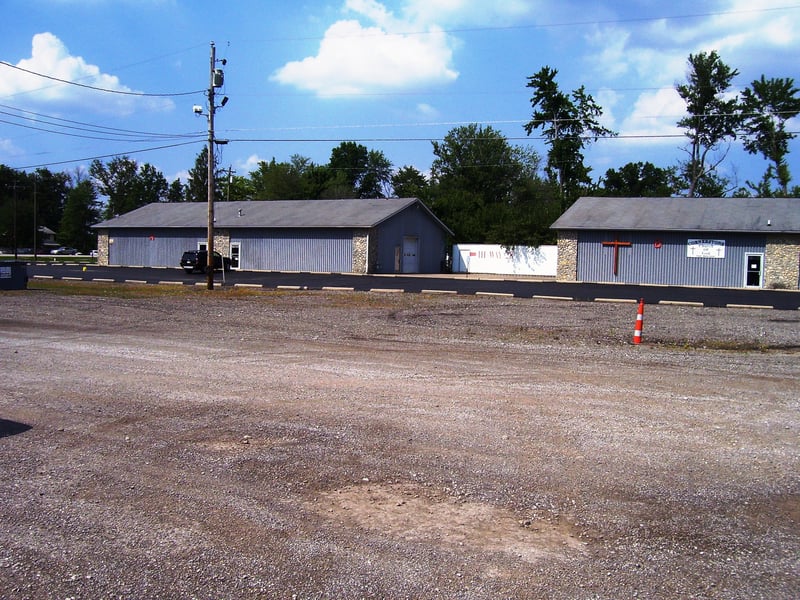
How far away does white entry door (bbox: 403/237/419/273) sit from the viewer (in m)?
52.7

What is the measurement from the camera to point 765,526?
213 inches

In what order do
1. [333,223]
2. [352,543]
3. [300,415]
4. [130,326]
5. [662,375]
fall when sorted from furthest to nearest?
[333,223], [130,326], [662,375], [300,415], [352,543]

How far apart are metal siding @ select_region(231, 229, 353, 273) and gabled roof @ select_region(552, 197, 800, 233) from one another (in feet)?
45.9

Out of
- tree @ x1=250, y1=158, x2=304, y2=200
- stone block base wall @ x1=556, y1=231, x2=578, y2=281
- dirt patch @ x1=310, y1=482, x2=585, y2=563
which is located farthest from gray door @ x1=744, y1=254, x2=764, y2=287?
tree @ x1=250, y1=158, x2=304, y2=200

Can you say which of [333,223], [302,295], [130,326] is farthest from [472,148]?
[130,326]

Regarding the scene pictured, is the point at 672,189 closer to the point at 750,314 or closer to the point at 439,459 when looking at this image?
the point at 750,314

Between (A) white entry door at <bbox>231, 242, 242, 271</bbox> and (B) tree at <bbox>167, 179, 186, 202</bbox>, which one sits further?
(B) tree at <bbox>167, 179, 186, 202</bbox>

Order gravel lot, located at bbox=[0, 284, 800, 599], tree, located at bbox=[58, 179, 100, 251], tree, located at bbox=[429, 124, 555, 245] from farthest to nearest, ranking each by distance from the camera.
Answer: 1. tree, located at bbox=[58, 179, 100, 251]
2. tree, located at bbox=[429, 124, 555, 245]
3. gravel lot, located at bbox=[0, 284, 800, 599]

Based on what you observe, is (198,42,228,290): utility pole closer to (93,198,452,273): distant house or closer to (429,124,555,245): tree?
(93,198,452,273): distant house

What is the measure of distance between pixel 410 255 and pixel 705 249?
2024cm

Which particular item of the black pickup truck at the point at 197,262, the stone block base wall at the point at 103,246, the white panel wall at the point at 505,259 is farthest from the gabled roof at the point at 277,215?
the black pickup truck at the point at 197,262

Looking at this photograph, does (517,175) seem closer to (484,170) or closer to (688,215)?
(484,170)

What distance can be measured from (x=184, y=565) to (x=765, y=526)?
4100 millimetres

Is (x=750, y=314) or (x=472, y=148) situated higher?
(x=472, y=148)
